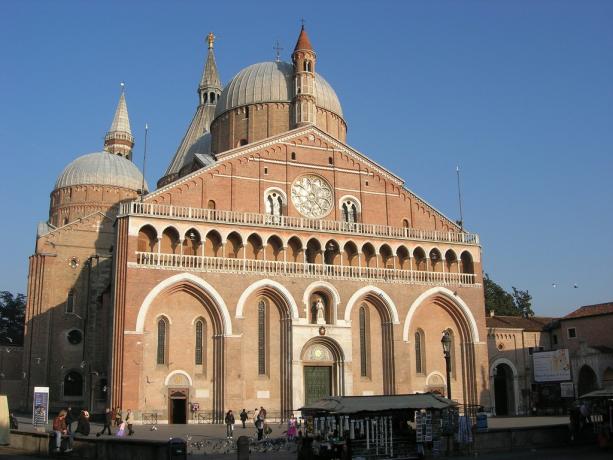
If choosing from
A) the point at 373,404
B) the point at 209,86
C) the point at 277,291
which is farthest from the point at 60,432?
the point at 209,86

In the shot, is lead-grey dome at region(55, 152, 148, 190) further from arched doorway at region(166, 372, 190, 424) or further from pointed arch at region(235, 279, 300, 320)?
arched doorway at region(166, 372, 190, 424)

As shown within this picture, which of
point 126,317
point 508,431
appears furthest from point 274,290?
point 508,431

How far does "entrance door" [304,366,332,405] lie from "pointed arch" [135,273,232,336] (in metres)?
5.74

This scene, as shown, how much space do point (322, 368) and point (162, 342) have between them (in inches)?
386

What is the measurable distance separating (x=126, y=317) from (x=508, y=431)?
20.8 m

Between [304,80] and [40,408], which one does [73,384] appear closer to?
[40,408]

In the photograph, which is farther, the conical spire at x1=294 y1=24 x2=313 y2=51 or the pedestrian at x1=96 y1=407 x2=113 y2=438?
the conical spire at x1=294 y1=24 x2=313 y2=51

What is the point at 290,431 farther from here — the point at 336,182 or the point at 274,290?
the point at 336,182

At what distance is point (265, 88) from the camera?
5209 cm

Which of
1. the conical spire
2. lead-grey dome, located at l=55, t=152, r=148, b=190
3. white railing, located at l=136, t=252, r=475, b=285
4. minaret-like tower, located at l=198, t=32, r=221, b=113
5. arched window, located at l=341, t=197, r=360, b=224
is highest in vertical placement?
minaret-like tower, located at l=198, t=32, r=221, b=113

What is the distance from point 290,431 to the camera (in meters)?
28.0

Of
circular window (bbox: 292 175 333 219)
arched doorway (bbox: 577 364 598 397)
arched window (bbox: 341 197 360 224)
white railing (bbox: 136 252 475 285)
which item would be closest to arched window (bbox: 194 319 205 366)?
white railing (bbox: 136 252 475 285)

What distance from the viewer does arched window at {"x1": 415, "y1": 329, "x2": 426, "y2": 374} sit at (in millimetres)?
44531

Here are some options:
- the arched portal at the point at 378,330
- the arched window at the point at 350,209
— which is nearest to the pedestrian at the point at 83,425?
the arched portal at the point at 378,330
